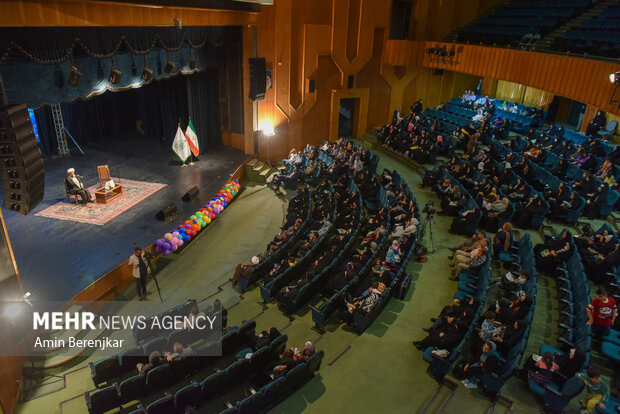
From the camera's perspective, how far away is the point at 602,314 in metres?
6.39

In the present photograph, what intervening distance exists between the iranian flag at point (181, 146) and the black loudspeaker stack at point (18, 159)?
7.33 m

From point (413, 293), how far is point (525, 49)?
31.8ft

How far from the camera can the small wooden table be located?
37.2 ft

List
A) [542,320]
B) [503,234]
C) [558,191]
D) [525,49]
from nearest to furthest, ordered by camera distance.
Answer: [542,320]
[503,234]
[558,191]
[525,49]

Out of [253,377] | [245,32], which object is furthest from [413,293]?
[245,32]

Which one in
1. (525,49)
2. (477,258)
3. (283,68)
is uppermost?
(525,49)

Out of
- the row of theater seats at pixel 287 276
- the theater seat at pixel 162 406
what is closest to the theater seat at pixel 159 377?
the theater seat at pixel 162 406

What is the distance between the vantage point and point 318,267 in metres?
8.39

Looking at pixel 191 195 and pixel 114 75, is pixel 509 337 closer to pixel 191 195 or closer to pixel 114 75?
pixel 191 195

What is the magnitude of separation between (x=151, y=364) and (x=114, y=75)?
24.0ft

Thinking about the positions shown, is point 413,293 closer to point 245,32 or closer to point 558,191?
point 558,191

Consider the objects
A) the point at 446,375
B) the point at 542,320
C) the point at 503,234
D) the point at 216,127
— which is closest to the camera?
the point at 446,375

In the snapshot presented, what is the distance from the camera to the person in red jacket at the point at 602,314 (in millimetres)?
6379

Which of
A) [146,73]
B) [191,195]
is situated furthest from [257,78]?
[191,195]
